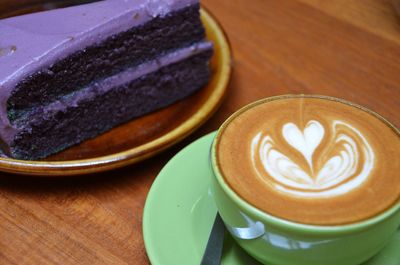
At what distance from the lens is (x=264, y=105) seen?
3.11 feet

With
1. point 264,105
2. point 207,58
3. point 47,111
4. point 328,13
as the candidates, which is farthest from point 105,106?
point 328,13

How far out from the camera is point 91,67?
51.1 inches

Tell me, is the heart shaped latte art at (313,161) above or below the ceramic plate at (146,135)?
above

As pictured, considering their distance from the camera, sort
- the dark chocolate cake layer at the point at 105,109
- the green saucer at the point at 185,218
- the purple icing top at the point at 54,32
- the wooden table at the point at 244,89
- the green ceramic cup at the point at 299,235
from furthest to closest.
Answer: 1. the dark chocolate cake layer at the point at 105,109
2. the purple icing top at the point at 54,32
3. the wooden table at the point at 244,89
4. the green saucer at the point at 185,218
5. the green ceramic cup at the point at 299,235

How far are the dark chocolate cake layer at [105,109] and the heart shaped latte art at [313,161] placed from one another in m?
0.59

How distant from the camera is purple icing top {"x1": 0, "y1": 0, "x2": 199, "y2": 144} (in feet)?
3.79

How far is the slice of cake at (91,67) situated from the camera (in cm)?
118

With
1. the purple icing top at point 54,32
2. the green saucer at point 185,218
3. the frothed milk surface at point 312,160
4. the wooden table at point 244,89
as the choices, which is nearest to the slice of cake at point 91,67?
the purple icing top at point 54,32

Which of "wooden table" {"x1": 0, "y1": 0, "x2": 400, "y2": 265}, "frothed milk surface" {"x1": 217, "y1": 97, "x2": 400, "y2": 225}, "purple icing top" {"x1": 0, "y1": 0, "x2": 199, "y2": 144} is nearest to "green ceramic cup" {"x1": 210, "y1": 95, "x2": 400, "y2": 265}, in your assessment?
Answer: "frothed milk surface" {"x1": 217, "y1": 97, "x2": 400, "y2": 225}

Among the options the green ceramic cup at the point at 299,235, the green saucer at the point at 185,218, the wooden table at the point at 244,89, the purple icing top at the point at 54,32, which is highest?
the purple icing top at the point at 54,32

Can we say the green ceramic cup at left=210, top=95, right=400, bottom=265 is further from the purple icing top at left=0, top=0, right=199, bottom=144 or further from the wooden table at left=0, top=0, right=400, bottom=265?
the purple icing top at left=0, top=0, right=199, bottom=144

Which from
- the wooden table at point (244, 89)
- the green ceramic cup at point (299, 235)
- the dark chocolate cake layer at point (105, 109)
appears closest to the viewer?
the green ceramic cup at point (299, 235)

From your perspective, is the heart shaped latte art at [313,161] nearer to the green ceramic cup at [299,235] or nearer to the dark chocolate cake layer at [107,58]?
the green ceramic cup at [299,235]

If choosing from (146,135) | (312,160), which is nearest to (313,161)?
(312,160)
